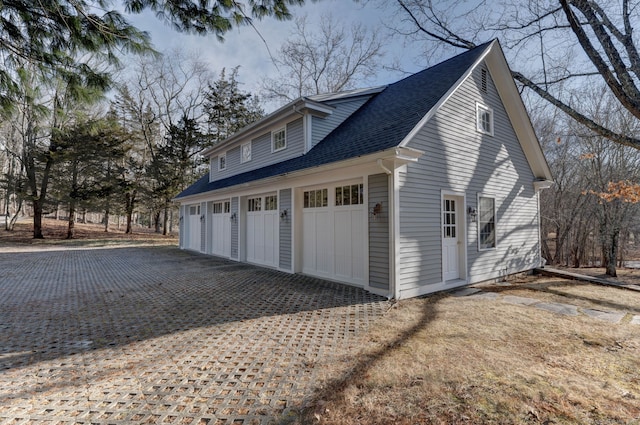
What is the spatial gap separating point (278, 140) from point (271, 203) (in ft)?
7.64

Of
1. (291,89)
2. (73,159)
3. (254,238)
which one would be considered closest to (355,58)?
(291,89)

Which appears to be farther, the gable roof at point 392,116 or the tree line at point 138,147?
the tree line at point 138,147

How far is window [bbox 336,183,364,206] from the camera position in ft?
21.9

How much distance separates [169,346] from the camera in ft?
12.1

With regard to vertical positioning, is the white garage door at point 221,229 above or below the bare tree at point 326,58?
below

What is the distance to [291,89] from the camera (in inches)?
831

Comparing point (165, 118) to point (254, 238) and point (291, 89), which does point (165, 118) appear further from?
point (254, 238)

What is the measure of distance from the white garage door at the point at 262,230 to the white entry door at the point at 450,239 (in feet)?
14.8

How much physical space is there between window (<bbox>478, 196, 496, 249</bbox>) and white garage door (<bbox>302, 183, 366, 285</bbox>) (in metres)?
3.31

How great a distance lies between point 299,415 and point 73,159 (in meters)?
22.6

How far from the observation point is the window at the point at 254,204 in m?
9.98

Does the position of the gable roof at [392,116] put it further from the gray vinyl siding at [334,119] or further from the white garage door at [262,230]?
the white garage door at [262,230]

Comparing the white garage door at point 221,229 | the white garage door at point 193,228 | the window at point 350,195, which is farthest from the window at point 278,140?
the white garage door at point 193,228

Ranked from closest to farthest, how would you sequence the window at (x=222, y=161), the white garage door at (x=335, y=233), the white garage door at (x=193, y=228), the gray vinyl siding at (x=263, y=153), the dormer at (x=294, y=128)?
the white garage door at (x=335, y=233) → the dormer at (x=294, y=128) → the gray vinyl siding at (x=263, y=153) → the window at (x=222, y=161) → the white garage door at (x=193, y=228)
